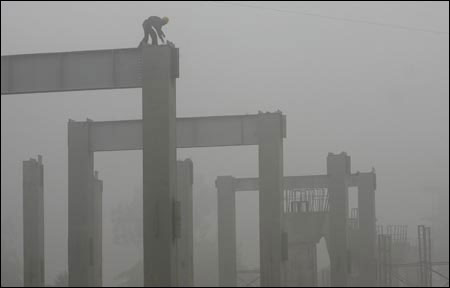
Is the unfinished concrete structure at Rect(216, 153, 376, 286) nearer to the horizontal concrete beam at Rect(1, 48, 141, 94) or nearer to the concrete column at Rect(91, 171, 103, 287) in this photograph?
the concrete column at Rect(91, 171, 103, 287)

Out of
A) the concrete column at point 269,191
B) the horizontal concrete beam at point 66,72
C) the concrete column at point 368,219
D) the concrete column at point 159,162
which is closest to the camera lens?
the concrete column at point 159,162

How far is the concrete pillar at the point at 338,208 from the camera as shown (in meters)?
27.9

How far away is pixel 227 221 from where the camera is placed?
31.8 metres

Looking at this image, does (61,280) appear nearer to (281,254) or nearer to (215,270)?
(215,270)

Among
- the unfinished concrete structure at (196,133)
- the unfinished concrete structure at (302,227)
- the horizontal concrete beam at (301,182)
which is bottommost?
the unfinished concrete structure at (302,227)

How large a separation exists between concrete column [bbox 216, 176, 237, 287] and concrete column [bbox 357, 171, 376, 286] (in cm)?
527

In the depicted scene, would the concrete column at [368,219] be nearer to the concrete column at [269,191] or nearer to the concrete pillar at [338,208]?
the concrete pillar at [338,208]

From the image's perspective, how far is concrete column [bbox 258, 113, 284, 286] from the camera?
22.7 meters

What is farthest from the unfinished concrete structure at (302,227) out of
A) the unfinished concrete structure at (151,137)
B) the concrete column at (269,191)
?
the unfinished concrete structure at (151,137)

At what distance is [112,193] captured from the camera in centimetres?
7244

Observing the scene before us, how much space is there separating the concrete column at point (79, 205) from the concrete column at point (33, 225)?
3187 millimetres

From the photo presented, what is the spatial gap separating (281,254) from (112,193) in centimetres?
5133

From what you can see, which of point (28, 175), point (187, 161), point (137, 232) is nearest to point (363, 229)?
point (187, 161)

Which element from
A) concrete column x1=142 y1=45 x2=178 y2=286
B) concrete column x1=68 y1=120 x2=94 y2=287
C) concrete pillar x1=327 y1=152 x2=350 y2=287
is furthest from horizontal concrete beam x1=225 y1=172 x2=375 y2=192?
concrete column x1=142 y1=45 x2=178 y2=286
